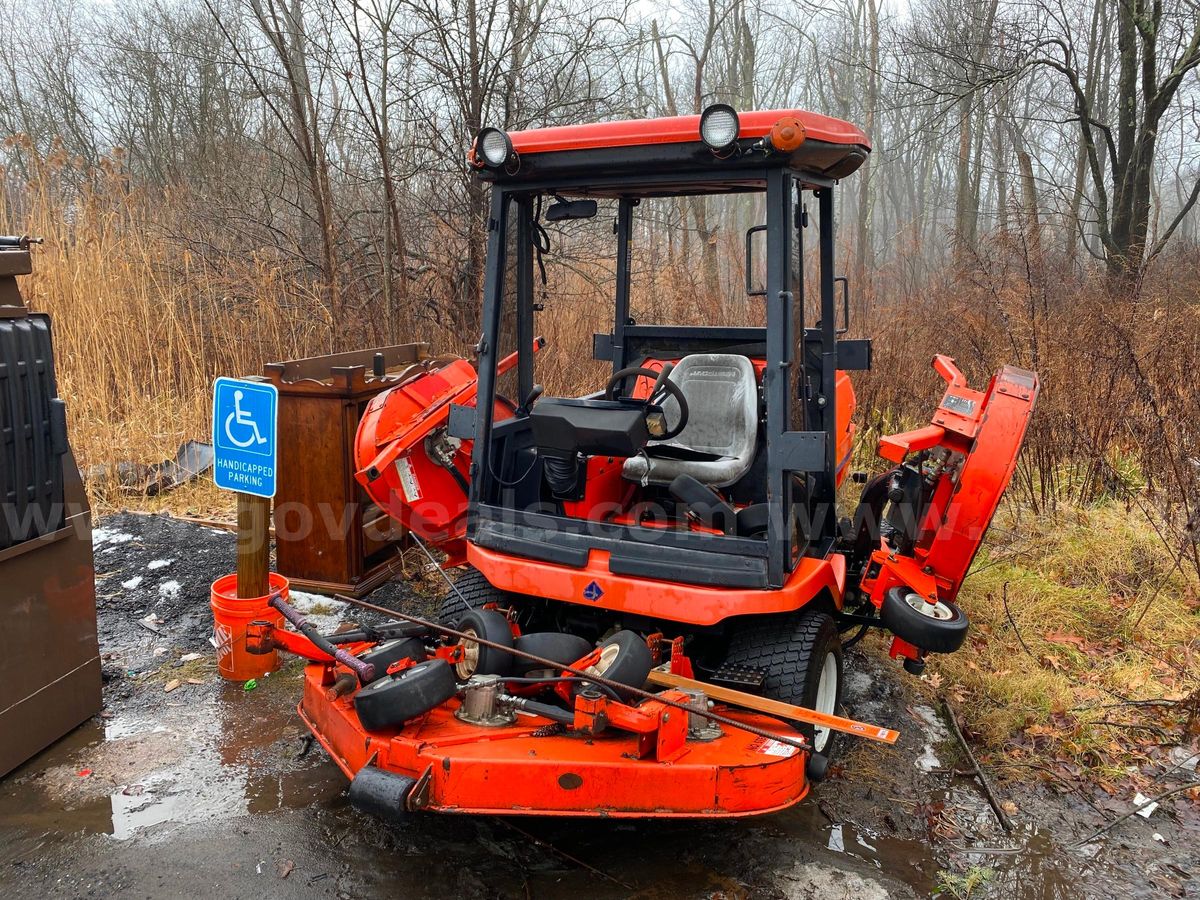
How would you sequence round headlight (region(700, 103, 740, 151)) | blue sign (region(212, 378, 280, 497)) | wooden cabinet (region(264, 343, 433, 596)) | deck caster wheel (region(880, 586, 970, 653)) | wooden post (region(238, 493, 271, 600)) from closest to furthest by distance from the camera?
round headlight (region(700, 103, 740, 151)) < deck caster wheel (region(880, 586, 970, 653)) < blue sign (region(212, 378, 280, 497)) < wooden post (region(238, 493, 271, 600)) < wooden cabinet (region(264, 343, 433, 596))

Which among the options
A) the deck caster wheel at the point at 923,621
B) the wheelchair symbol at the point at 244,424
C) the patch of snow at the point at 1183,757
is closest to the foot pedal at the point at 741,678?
the deck caster wheel at the point at 923,621

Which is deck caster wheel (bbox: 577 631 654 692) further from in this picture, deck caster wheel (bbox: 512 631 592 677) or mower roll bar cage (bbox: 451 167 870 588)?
mower roll bar cage (bbox: 451 167 870 588)

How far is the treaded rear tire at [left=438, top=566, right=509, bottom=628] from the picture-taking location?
3.50 metres

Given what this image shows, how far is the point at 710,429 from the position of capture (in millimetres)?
3855

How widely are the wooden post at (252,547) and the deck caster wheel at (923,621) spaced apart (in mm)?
2567

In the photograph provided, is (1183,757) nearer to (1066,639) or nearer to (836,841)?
(1066,639)

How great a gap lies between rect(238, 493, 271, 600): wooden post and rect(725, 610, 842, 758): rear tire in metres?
2.06

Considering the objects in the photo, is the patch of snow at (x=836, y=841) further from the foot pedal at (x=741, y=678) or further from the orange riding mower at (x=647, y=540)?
the foot pedal at (x=741, y=678)

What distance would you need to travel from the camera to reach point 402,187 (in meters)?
8.54

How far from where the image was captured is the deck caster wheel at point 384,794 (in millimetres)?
2350

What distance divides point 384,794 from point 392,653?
1.69 feet

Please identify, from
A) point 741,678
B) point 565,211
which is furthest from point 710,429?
point 741,678

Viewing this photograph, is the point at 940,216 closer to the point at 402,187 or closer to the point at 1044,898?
the point at 402,187

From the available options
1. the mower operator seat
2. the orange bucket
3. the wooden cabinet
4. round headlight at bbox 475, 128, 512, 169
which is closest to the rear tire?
the mower operator seat
